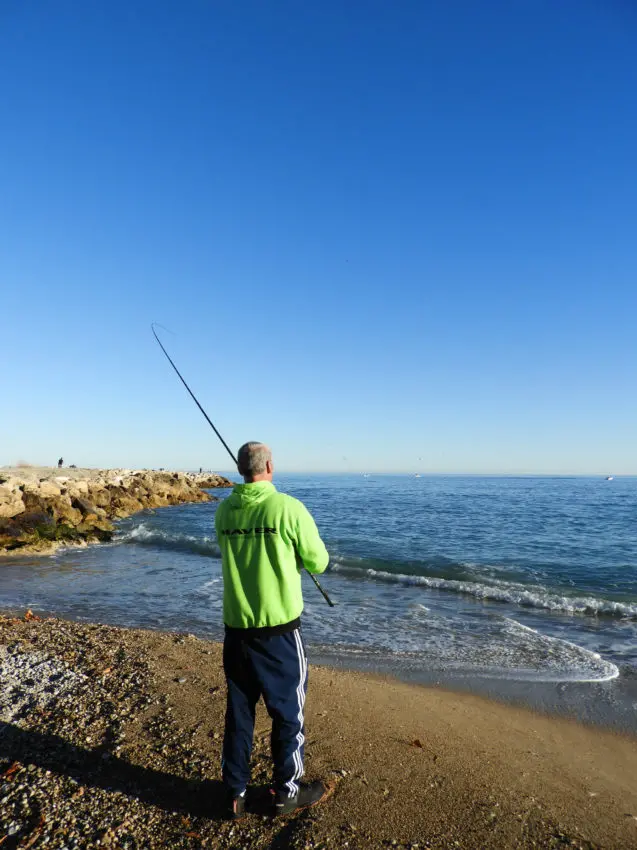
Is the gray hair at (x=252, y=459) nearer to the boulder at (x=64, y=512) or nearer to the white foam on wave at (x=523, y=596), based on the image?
the white foam on wave at (x=523, y=596)

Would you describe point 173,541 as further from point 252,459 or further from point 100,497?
point 252,459

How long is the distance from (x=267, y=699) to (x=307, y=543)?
1011 mm

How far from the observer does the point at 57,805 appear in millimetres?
3406

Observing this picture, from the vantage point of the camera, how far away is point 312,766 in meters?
4.06

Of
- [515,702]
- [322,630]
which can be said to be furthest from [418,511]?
[515,702]

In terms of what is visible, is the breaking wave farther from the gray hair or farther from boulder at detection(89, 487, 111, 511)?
the gray hair

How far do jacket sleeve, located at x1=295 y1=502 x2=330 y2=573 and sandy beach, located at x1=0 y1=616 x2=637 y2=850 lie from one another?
163cm

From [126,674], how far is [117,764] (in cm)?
195

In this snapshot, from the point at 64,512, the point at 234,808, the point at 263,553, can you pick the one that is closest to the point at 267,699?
the point at 234,808

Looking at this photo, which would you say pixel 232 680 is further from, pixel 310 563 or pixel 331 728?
pixel 331 728

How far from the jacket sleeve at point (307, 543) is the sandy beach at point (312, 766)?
1633 millimetres

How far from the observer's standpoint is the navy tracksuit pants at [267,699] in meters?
3.30

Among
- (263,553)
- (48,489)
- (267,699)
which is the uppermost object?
(263,553)

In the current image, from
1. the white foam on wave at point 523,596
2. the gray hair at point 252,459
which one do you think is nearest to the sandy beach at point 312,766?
the gray hair at point 252,459
